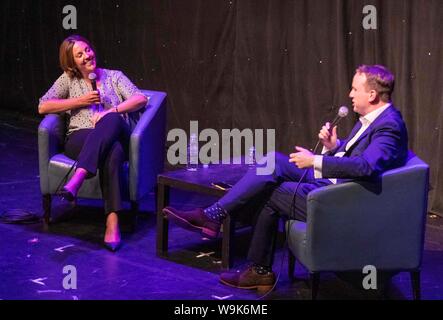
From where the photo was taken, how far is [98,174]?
5.03 m

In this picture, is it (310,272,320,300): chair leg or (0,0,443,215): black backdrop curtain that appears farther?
(0,0,443,215): black backdrop curtain

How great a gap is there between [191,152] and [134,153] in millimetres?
367

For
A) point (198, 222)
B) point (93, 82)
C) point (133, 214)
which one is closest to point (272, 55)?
point (93, 82)

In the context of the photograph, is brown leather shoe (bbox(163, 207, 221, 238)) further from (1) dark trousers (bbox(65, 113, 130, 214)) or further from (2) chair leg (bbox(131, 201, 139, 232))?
(2) chair leg (bbox(131, 201, 139, 232))

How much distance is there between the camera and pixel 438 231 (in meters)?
5.38

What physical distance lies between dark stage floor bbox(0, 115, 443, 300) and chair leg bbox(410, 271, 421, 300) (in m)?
0.13

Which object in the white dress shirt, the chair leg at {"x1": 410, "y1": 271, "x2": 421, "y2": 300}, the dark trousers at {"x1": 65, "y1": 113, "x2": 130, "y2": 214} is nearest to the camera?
the white dress shirt

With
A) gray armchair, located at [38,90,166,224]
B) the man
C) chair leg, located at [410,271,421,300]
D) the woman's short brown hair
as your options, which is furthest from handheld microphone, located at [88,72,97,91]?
chair leg, located at [410,271,421,300]

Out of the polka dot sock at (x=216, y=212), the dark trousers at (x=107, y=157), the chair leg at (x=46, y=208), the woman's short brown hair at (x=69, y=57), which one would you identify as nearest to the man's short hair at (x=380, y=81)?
the polka dot sock at (x=216, y=212)

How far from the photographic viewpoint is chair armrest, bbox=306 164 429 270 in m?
3.82

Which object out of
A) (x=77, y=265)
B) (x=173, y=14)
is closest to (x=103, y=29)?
(x=173, y=14)

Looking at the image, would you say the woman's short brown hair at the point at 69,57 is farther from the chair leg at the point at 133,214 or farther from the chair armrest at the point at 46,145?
the chair leg at the point at 133,214

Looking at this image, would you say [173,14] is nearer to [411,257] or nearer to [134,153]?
[134,153]

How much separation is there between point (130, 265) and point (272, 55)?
260cm
